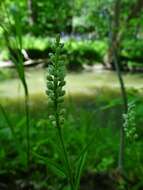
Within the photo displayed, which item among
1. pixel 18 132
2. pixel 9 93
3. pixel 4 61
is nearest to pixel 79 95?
pixel 9 93

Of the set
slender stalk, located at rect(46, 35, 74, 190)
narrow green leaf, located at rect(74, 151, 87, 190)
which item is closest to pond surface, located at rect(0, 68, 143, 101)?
narrow green leaf, located at rect(74, 151, 87, 190)

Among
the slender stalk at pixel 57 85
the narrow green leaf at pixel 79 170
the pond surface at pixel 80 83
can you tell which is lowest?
the pond surface at pixel 80 83

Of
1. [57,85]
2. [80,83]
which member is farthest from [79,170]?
[80,83]

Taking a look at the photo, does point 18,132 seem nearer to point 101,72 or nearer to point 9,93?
point 9,93

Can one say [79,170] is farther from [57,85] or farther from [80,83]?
[80,83]

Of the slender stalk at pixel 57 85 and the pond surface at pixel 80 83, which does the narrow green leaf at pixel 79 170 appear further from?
the pond surface at pixel 80 83

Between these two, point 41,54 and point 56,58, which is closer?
point 56,58

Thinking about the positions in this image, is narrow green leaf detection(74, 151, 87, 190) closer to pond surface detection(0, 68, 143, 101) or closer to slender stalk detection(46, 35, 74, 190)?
slender stalk detection(46, 35, 74, 190)

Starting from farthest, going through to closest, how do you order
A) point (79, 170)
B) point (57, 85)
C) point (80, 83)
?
point (80, 83) < point (79, 170) < point (57, 85)

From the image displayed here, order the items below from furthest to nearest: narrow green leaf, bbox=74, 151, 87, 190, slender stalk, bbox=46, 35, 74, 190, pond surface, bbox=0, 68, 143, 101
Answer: pond surface, bbox=0, 68, 143, 101 < narrow green leaf, bbox=74, 151, 87, 190 < slender stalk, bbox=46, 35, 74, 190

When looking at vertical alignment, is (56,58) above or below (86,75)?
above

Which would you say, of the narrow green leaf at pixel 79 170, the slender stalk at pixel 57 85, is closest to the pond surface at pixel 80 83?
the narrow green leaf at pixel 79 170
